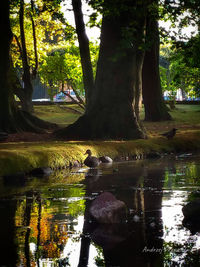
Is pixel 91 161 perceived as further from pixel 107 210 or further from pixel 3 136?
pixel 107 210

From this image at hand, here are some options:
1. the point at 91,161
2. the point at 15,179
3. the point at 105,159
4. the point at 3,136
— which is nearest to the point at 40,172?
the point at 15,179

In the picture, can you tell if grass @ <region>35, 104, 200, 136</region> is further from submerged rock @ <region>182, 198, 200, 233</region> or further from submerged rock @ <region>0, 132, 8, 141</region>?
submerged rock @ <region>182, 198, 200, 233</region>

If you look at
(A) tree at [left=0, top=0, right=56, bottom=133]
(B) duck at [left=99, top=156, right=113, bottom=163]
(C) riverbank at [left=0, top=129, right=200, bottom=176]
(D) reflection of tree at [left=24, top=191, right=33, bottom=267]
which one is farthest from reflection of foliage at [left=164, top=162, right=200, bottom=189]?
(A) tree at [left=0, top=0, right=56, bottom=133]

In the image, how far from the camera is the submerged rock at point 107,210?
14234 millimetres

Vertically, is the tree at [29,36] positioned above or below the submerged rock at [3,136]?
above

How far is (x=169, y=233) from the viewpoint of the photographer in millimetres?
13000

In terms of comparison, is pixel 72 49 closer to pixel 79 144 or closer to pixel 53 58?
pixel 53 58

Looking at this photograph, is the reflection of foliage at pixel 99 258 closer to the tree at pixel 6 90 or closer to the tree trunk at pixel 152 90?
the tree at pixel 6 90

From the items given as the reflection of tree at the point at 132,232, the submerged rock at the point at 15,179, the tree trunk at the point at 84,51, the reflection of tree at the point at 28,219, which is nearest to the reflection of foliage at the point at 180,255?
the reflection of tree at the point at 132,232

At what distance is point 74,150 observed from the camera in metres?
28.3

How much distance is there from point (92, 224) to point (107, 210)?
51 cm

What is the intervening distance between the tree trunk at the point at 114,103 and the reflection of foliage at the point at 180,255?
21.2 meters

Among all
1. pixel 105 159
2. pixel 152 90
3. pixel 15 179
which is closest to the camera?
pixel 15 179

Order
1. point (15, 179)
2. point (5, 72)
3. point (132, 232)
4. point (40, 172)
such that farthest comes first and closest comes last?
point (5, 72), point (40, 172), point (15, 179), point (132, 232)
